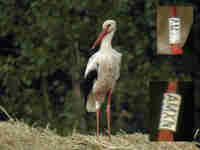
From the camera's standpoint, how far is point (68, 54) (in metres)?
4.43

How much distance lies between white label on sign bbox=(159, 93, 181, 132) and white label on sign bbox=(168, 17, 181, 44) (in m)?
0.33

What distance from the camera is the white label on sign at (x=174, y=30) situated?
279 cm

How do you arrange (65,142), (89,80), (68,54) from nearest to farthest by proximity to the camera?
(65,142) < (89,80) < (68,54)

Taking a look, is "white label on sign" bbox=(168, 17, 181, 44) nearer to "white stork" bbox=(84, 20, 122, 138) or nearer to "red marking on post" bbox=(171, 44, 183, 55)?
"red marking on post" bbox=(171, 44, 183, 55)

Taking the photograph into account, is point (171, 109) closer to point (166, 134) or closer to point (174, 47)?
point (166, 134)

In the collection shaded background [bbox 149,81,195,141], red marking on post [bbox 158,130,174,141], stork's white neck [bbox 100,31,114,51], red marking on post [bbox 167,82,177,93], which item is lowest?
red marking on post [bbox 158,130,174,141]

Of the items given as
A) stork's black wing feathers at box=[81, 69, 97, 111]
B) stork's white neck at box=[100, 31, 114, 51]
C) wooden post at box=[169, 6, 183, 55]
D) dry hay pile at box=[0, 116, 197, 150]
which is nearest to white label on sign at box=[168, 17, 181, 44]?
wooden post at box=[169, 6, 183, 55]

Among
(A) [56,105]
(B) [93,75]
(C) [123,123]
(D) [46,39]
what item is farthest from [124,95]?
(B) [93,75]

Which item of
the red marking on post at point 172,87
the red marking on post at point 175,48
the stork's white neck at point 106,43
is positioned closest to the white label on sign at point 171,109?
the red marking on post at point 172,87

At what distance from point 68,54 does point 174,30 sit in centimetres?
179

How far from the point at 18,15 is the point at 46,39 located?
0.55 meters

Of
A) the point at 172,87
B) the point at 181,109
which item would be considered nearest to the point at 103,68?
the point at 172,87

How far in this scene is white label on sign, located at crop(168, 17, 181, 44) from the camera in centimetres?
279

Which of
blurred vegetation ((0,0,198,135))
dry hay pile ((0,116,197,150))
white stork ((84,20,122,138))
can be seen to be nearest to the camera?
dry hay pile ((0,116,197,150))
